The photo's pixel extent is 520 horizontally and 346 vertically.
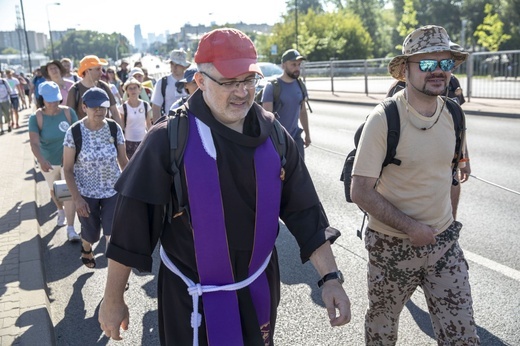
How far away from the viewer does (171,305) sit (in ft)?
7.80

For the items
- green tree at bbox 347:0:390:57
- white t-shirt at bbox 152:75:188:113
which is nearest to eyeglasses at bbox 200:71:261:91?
white t-shirt at bbox 152:75:188:113

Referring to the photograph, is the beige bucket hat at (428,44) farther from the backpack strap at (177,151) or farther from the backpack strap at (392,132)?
the backpack strap at (177,151)

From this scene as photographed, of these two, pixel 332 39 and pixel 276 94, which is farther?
pixel 332 39

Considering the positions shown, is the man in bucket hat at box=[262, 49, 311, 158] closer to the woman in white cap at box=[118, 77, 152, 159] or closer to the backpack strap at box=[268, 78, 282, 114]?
the backpack strap at box=[268, 78, 282, 114]

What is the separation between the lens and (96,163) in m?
5.18

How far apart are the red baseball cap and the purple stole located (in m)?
0.24

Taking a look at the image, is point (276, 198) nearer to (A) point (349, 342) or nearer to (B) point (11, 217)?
(A) point (349, 342)

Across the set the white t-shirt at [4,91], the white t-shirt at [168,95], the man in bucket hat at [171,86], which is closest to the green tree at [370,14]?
the white t-shirt at [4,91]

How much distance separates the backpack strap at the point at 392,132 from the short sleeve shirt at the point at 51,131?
4.69m

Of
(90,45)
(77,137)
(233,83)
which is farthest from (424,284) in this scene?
(90,45)

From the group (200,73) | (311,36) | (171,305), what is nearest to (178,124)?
(200,73)

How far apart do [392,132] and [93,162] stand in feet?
10.3

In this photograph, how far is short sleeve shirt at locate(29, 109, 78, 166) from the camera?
654 centimetres

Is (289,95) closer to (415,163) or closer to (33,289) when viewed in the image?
(33,289)
